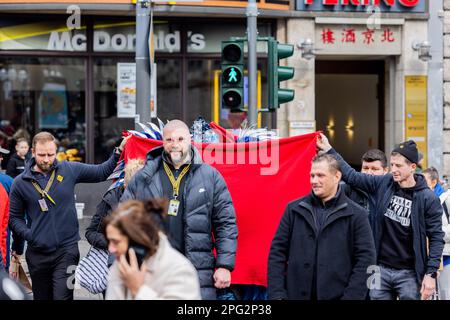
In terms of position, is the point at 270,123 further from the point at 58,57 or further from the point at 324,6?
the point at 58,57

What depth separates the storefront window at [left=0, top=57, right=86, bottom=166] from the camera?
16.5 meters

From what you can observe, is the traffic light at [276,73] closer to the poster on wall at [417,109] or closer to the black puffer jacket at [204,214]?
the black puffer jacket at [204,214]

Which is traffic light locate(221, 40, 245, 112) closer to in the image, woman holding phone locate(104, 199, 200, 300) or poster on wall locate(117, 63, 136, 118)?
poster on wall locate(117, 63, 136, 118)

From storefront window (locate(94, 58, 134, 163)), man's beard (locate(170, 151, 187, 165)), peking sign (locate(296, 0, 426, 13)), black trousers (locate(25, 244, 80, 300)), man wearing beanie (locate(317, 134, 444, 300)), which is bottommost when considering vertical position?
black trousers (locate(25, 244, 80, 300))

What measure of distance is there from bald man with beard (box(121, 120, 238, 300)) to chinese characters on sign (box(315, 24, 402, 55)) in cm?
1088

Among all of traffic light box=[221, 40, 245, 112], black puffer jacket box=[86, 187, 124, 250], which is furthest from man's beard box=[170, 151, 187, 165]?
traffic light box=[221, 40, 245, 112]

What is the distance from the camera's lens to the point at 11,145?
54.6 feet

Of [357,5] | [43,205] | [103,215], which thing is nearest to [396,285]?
[103,215]

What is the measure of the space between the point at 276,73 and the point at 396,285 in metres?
5.29

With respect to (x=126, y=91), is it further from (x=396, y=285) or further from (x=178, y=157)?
(x=396, y=285)

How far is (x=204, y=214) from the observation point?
20.4ft

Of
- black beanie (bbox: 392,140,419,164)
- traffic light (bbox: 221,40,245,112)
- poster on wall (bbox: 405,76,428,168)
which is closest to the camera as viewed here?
black beanie (bbox: 392,140,419,164)

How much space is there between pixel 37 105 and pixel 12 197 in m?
9.60
